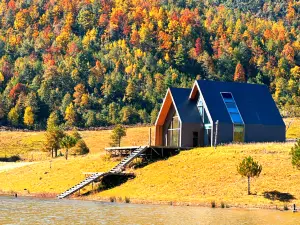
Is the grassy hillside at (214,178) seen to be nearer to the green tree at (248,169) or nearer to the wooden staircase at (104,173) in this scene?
the green tree at (248,169)

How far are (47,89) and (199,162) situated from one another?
461 feet

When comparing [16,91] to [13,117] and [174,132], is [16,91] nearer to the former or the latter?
[13,117]

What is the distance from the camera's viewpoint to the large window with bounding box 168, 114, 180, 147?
235 feet

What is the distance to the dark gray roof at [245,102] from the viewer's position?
228 ft

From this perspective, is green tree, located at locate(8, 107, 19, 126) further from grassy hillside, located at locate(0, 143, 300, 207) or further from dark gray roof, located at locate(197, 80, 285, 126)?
dark gray roof, located at locate(197, 80, 285, 126)

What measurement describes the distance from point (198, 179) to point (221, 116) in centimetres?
1424

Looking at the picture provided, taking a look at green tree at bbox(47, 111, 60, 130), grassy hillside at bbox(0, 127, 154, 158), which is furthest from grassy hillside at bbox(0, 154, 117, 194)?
green tree at bbox(47, 111, 60, 130)

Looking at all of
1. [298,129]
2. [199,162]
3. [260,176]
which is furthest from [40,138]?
[260,176]

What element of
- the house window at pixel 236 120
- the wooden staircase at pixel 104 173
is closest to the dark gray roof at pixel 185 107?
the house window at pixel 236 120

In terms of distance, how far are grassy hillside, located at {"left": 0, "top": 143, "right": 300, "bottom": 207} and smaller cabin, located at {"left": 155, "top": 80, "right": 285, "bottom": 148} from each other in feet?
14.1

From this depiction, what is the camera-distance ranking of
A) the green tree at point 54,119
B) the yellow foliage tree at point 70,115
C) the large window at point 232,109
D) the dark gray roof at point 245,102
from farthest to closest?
the yellow foliage tree at point 70,115
the green tree at point 54,119
the dark gray roof at point 245,102
the large window at point 232,109

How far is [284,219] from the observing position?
4041 centimetres

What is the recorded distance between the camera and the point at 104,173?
61.3 meters

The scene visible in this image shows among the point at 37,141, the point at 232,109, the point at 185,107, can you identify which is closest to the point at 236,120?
the point at 232,109
